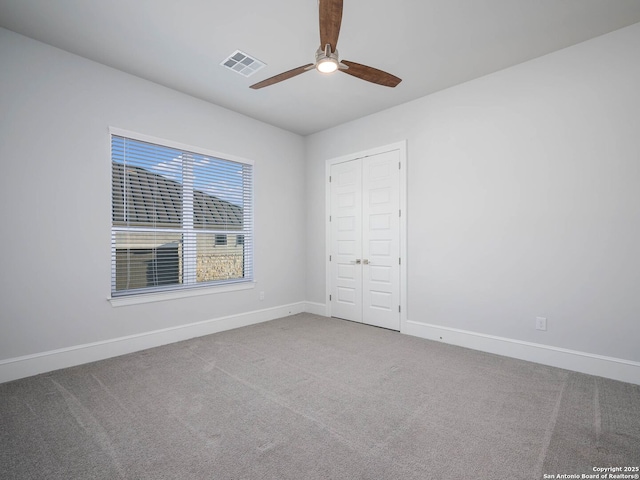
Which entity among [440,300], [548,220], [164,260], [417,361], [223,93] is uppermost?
[223,93]

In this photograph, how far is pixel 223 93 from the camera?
151 inches

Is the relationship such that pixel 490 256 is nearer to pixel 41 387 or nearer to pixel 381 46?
pixel 381 46

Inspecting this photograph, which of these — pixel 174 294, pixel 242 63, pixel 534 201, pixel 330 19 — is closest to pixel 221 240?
pixel 174 294

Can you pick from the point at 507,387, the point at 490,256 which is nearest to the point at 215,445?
the point at 507,387

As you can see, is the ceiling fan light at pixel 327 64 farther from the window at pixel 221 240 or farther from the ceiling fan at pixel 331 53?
the window at pixel 221 240

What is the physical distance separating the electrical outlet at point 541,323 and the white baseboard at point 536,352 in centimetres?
18

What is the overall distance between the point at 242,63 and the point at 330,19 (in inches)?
65.0

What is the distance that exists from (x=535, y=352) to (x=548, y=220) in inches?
53.0

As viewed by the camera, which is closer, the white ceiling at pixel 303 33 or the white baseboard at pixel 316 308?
the white ceiling at pixel 303 33

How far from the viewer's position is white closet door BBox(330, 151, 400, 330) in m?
4.28

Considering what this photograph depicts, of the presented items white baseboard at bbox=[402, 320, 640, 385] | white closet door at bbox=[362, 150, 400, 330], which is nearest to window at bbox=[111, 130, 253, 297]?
white closet door at bbox=[362, 150, 400, 330]

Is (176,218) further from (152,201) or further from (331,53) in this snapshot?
(331,53)

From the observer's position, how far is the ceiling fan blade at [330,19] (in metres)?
1.77

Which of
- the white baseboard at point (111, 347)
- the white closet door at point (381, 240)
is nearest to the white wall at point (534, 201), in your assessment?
the white closet door at point (381, 240)
